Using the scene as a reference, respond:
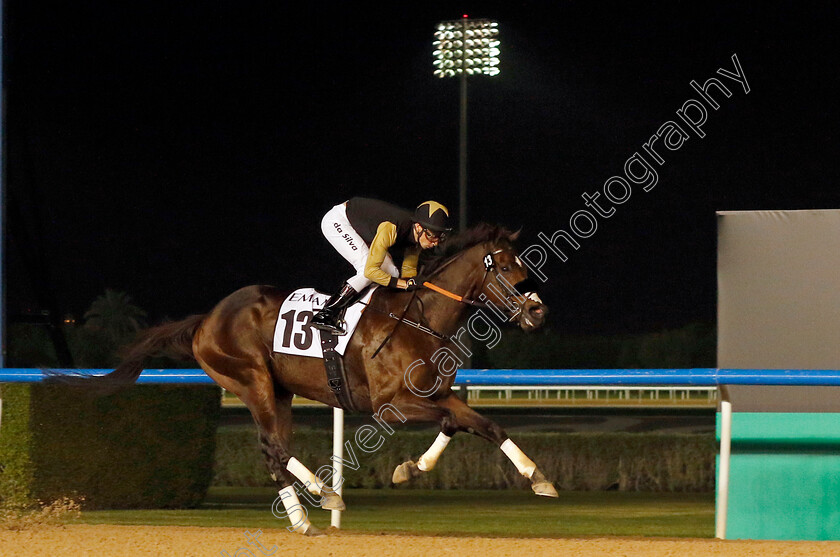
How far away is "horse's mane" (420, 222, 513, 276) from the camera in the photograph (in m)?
4.16

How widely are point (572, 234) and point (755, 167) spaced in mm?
4412

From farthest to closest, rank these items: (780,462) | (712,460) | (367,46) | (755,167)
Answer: (367,46)
(755,167)
(712,460)
(780,462)

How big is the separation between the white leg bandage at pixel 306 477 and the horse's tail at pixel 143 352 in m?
0.91

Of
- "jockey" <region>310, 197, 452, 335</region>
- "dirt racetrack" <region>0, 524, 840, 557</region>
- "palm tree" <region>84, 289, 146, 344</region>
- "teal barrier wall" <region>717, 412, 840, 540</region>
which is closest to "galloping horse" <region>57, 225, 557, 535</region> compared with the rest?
"jockey" <region>310, 197, 452, 335</region>

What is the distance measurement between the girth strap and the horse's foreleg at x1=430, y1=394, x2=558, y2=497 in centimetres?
44

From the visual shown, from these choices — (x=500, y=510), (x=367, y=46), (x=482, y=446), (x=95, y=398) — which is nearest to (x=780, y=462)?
(x=500, y=510)

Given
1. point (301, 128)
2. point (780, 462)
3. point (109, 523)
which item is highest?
point (301, 128)

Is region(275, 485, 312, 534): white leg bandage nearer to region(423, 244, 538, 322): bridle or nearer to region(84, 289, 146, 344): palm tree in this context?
region(423, 244, 538, 322): bridle

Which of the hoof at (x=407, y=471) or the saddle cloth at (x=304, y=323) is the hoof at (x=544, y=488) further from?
the saddle cloth at (x=304, y=323)

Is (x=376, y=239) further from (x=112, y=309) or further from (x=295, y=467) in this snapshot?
(x=112, y=309)

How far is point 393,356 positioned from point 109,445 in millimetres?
2285

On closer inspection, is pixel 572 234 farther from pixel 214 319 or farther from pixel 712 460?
pixel 214 319

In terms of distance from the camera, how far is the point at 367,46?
2291 cm

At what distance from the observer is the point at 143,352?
4.82 metres
